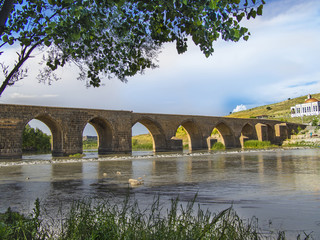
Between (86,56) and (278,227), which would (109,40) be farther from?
(278,227)

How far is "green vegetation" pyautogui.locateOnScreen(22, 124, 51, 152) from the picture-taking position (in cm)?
4084

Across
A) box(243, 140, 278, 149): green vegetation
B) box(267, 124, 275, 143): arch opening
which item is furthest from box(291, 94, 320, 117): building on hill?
box(243, 140, 278, 149): green vegetation

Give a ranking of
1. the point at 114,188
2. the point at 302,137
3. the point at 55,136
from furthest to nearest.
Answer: the point at 302,137, the point at 55,136, the point at 114,188

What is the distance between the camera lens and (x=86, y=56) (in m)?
5.79

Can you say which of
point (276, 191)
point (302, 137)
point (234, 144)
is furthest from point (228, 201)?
point (302, 137)

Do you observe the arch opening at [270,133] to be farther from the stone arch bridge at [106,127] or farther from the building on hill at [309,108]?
the building on hill at [309,108]

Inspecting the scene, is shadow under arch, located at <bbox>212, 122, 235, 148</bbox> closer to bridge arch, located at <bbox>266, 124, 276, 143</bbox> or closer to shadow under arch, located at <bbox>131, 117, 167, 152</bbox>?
bridge arch, located at <bbox>266, 124, 276, 143</bbox>

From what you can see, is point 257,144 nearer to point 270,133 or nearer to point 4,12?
point 270,133

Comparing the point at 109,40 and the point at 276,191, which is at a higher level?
the point at 109,40

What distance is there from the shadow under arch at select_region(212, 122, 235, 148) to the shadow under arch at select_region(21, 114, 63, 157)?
25.6 m

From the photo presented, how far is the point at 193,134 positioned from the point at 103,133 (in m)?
14.1

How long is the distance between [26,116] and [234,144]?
30661 millimetres

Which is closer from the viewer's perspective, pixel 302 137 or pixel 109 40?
pixel 109 40

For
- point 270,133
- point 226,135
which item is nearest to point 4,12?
point 226,135
